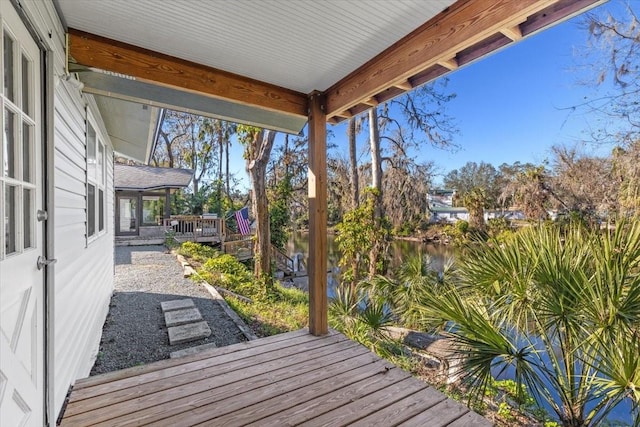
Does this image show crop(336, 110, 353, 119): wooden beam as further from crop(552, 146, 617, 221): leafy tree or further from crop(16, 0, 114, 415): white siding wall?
crop(552, 146, 617, 221): leafy tree

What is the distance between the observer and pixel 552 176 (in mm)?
12109

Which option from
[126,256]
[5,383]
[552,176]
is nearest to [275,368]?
[5,383]

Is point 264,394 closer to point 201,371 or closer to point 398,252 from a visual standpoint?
point 201,371

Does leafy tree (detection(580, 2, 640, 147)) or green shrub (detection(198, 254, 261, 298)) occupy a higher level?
leafy tree (detection(580, 2, 640, 147))

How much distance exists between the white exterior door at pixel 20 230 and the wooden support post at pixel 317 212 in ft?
6.91

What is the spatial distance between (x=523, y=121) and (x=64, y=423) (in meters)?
18.7

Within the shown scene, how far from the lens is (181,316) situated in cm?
461

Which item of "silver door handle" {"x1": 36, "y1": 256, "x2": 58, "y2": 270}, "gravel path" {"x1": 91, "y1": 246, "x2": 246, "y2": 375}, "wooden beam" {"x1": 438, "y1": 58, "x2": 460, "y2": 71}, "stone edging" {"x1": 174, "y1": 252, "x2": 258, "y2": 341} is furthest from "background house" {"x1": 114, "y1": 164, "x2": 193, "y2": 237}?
"wooden beam" {"x1": 438, "y1": 58, "x2": 460, "y2": 71}

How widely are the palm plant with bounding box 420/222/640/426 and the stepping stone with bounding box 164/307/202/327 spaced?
11.6 feet

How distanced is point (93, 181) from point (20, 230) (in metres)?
2.60

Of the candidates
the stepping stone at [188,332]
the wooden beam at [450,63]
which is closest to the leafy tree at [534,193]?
the wooden beam at [450,63]

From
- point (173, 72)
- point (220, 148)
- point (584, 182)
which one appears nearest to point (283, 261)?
point (173, 72)

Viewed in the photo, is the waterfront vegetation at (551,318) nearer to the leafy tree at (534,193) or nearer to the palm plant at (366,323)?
the palm plant at (366,323)

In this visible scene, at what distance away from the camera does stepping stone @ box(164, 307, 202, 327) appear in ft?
14.4
